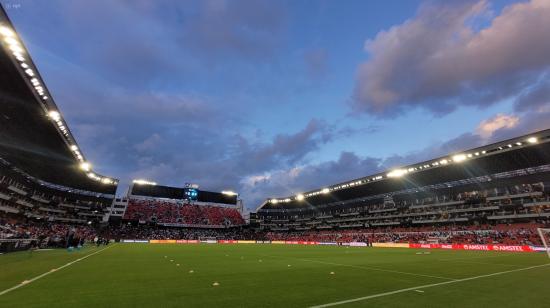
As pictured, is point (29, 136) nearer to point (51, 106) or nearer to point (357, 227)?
point (51, 106)

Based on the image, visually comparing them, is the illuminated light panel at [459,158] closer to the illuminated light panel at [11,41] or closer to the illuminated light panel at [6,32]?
the illuminated light panel at [11,41]

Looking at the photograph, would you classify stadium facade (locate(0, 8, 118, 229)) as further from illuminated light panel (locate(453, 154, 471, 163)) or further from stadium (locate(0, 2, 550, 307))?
illuminated light panel (locate(453, 154, 471, 163))

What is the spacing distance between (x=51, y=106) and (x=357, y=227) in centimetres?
7660

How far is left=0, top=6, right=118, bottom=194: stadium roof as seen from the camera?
1961 cm

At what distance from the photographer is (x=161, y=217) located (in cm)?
8681

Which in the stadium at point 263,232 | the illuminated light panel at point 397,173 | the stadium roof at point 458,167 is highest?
the illuminated light panel at point 397,173

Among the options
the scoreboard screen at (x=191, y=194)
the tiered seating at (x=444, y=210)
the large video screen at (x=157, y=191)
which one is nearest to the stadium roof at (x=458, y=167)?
the tiered seating at (x=444, y=210)

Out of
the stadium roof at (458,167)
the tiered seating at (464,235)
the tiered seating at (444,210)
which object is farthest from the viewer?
the tiered seating at (444,210)

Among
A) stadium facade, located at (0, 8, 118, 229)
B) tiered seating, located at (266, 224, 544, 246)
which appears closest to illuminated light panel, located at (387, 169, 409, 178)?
tiered seating, located at (266, 224, 544, 246)

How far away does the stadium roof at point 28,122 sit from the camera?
1961 centimetres

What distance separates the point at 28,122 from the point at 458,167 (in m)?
Answer: 65.6

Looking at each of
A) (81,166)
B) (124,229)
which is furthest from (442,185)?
(124,229)

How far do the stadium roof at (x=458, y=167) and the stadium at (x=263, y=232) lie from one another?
292mm

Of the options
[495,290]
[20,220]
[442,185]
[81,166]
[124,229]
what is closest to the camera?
[495,290]
